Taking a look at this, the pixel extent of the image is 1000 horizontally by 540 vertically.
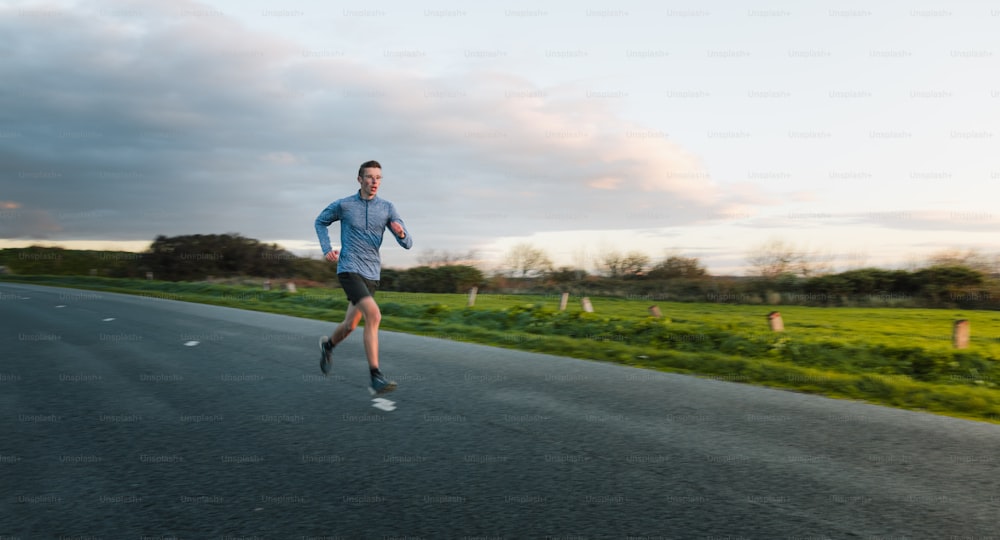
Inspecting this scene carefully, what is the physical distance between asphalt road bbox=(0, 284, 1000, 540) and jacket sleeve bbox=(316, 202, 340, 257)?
5.18 ft

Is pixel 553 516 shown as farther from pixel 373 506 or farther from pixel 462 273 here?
pixel 462 273

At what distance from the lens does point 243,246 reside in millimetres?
63500

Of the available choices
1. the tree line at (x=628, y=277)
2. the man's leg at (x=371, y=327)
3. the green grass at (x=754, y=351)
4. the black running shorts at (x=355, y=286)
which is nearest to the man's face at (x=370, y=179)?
the black running shorts at (x=355, y=286)

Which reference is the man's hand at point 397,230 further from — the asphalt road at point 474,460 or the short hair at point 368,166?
the asphalt road at point 474,460

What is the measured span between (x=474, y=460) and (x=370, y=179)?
3725 millimetres

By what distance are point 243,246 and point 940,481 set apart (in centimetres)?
6522

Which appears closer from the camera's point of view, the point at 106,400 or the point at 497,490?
the point at 497,490

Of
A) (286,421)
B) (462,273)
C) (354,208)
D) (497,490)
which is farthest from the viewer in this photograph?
(462,273)

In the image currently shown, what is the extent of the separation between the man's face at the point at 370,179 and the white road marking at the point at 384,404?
2205 mm

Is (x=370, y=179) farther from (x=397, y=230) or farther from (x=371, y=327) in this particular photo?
(x=371, y=327)

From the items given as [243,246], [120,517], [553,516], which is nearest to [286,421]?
[120,517]

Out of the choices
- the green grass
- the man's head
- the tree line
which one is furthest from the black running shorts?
the tree line

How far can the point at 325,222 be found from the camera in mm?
7555

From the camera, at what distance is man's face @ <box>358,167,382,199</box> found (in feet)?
23.7
